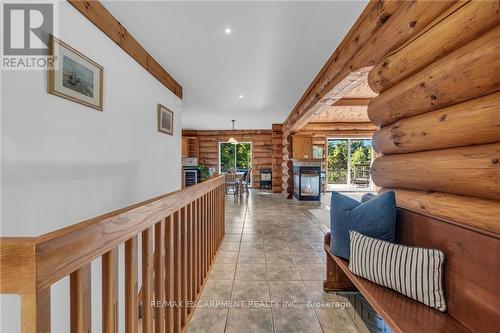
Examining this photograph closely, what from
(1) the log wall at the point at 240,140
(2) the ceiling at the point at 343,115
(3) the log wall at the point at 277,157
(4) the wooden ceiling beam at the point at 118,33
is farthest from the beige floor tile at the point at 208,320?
(1) the log wall at the point at 240,140

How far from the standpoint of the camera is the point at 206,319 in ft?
5.67

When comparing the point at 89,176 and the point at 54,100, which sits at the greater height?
the point at 54,100

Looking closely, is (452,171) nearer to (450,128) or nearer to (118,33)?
(450,128)

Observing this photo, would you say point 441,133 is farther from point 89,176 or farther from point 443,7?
point 89,176

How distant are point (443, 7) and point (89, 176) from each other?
259 centimetres

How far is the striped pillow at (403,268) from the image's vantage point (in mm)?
1184

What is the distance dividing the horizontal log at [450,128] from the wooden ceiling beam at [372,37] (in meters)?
0.57

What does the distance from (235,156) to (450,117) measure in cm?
925

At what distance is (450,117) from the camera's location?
1206mm

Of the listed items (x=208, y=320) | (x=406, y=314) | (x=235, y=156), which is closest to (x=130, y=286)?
(x=208, y=320)

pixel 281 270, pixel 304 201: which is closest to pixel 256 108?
pixel 304 201

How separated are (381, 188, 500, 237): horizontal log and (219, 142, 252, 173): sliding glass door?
8.79m

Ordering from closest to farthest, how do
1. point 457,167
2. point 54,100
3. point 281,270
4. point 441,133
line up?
1. point 457,167
2. point 441,133
3. point 54,100
4. point 281,270

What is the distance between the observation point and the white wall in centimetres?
128
